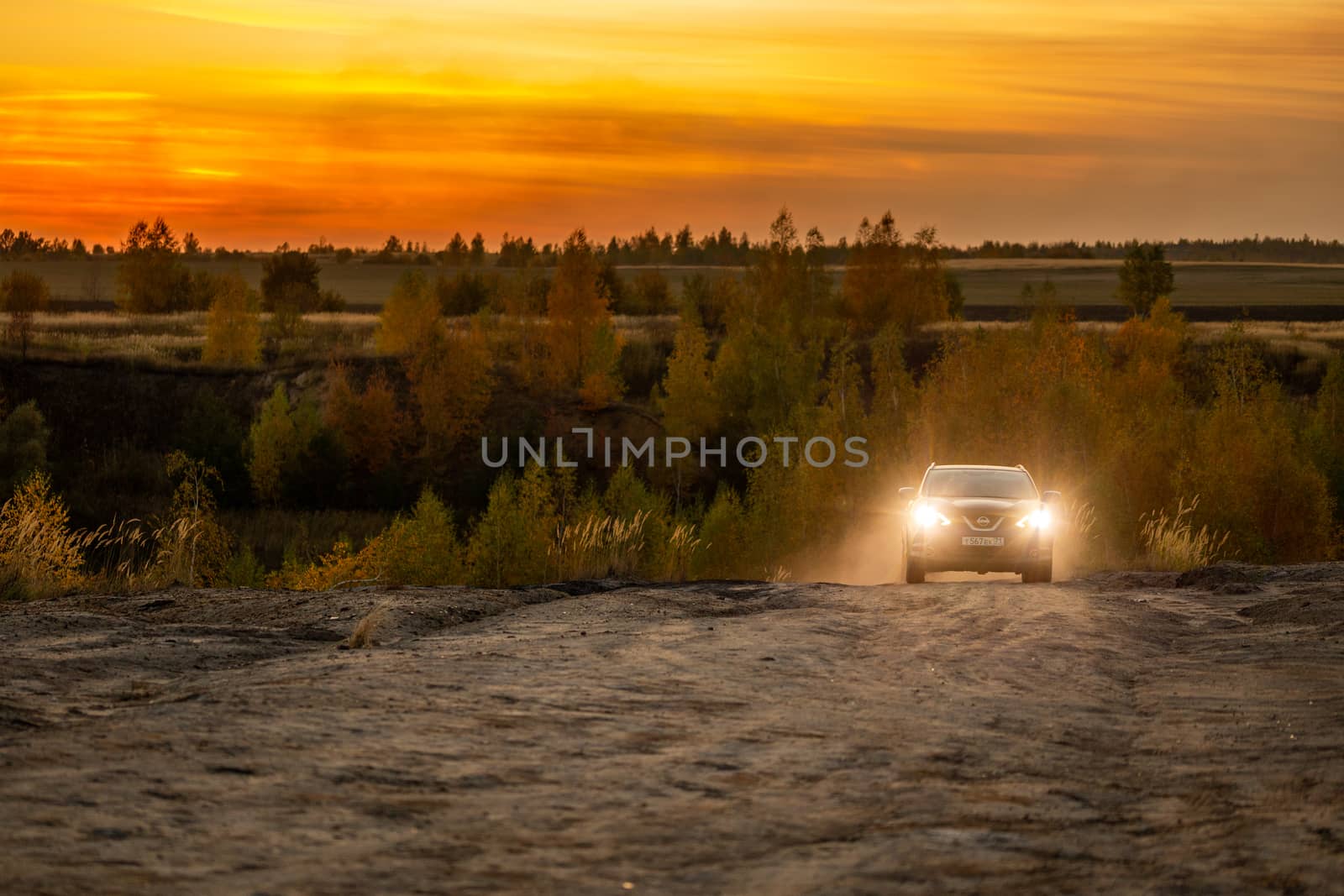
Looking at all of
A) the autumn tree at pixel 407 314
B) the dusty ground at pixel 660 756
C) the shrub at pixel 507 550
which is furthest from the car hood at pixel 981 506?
the autumn tree at pixel 407 314

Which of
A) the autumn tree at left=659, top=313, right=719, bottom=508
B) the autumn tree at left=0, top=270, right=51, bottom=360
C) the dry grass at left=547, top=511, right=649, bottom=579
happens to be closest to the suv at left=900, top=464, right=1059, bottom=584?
the dry grass at left=547, top=511, right=649, bottom=579

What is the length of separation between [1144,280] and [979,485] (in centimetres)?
11745

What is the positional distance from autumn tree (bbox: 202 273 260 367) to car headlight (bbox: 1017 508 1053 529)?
80872 millimetres

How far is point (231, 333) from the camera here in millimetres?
96625

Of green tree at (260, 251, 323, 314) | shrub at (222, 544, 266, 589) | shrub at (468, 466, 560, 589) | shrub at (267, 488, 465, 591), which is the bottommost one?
shrub at (222, 544, 266, 589)

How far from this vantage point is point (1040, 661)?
42.3 feet

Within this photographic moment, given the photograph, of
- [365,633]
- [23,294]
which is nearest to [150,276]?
[23,294]

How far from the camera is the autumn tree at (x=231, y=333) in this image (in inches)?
3767

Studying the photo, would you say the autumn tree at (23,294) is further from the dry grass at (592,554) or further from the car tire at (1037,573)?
the car tire at (1037,573)

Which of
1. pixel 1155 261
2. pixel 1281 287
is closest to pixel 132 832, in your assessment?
pixel 1155 261

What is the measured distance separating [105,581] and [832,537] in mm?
28989

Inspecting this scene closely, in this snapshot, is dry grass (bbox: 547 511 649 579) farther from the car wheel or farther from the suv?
the suv

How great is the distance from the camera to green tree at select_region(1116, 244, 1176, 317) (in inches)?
5148

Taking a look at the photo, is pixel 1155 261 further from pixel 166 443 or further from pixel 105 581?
pixel 105 581
